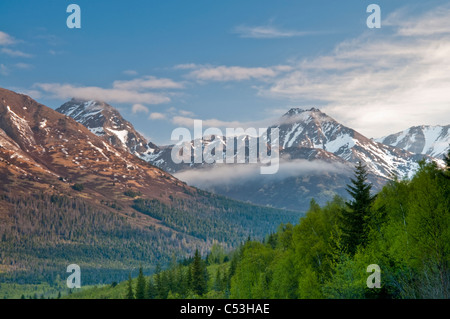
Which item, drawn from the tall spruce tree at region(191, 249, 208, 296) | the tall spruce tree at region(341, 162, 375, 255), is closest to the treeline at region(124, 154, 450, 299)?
the tall spruce tree at region(341, 162, 375, 255)

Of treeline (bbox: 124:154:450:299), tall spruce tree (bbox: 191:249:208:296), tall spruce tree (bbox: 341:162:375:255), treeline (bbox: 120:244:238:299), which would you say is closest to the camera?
treeline (bbox: 124:154:450:299)

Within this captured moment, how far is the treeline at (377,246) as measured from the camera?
47344 mm

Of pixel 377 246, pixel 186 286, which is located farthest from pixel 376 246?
pixel 186 286

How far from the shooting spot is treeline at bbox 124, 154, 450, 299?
155ft

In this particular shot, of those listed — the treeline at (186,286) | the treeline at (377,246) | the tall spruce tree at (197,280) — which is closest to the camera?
the treeline at (377,246)

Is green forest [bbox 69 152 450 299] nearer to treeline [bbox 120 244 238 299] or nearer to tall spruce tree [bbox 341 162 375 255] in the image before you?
tall spruce tree [bbox 341 162 375 255]

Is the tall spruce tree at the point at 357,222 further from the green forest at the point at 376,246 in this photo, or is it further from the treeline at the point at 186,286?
the treeline at the point at 186,286

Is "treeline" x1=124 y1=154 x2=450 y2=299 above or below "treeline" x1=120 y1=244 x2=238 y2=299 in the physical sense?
above

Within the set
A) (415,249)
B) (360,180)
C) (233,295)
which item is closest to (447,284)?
(415,249)

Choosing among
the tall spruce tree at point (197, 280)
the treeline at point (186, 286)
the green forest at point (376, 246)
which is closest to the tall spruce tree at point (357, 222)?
the green forest at point (376, 246)

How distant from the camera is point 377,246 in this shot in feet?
195

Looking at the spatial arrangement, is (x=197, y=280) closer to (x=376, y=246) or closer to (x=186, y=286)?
(x=186, y=286)
